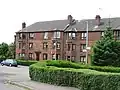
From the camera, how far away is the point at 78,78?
854 inches

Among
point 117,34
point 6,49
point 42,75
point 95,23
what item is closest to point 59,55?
point 95,23

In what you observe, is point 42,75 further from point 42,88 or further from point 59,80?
point 42,88

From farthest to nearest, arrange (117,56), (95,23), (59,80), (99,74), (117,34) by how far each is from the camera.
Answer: (95,23)
(117,34)
(117,56)
(59,80)
(99,74)

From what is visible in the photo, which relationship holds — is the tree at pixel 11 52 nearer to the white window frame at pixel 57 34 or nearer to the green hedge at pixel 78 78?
the white window frame at pixel 57 34

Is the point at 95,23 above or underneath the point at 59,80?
above

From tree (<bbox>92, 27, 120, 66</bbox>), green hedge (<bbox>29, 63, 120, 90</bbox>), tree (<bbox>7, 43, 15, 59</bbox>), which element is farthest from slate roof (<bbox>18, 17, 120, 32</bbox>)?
green hedge (<bbox>29, 63, 120, 90</bbox>)

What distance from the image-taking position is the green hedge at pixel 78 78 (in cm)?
1780

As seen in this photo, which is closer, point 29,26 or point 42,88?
point 42,88

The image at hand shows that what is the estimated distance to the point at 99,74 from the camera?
1889cm

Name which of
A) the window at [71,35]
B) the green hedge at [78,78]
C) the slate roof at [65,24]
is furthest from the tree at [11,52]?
the green hedge at [78,78]

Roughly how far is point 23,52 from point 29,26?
25.5 feet

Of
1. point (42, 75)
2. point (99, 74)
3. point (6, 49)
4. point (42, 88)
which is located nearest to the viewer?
point (99, 74)

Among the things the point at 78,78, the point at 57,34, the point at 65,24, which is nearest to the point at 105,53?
the point at 57,34

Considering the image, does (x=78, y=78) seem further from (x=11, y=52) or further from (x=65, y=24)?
(x=11, y=52)
